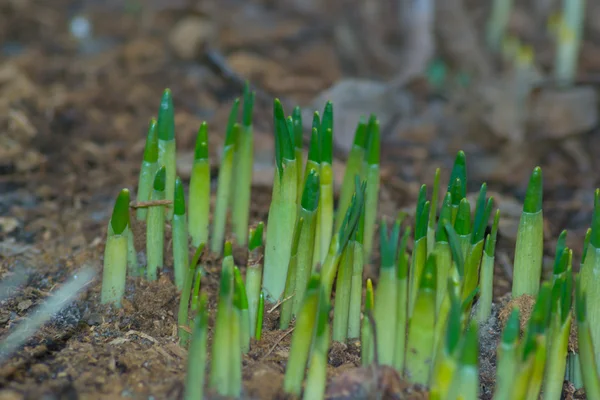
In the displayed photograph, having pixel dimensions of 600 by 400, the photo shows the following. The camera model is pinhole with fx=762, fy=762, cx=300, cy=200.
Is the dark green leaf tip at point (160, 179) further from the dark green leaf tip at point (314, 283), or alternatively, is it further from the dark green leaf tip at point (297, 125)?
the dark green leaf tip at point (314, 283)

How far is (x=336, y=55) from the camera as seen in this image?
5.57m

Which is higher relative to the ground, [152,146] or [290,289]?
[152,146]

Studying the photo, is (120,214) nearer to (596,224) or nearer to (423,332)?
(423,332)

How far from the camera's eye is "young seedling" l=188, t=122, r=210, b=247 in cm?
264

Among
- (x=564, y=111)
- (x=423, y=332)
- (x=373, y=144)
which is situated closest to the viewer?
(x=423, y=332)

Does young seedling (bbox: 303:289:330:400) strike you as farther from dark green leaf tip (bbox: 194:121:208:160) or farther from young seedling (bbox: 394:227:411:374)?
dark green leaf tip (bbox: 194:121:208:160)

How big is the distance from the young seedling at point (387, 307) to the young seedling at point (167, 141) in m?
0.91

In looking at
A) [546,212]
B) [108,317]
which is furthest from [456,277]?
[546,212]

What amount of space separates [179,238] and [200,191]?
21cm

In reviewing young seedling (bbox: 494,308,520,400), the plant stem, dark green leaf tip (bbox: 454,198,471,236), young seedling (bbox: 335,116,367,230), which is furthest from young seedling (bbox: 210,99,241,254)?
young seedling (bbox: 494,308,520,400)

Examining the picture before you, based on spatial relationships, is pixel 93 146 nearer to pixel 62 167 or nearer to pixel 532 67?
pixel 62 167

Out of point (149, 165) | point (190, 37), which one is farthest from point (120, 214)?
point (190, 37)

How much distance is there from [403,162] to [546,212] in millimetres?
965

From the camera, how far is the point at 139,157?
4.11 m
